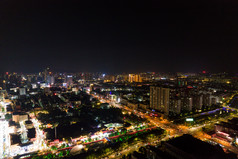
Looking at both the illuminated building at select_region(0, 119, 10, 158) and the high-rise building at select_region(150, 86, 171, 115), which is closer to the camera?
the illuminated building at select_region(0, 119, 10, 158)

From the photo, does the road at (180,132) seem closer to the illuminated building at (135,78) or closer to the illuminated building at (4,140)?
the illuminated building at (4,140)

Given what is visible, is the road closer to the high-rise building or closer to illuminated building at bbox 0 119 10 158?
the high-rise building

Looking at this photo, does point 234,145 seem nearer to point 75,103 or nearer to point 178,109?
point 178,109

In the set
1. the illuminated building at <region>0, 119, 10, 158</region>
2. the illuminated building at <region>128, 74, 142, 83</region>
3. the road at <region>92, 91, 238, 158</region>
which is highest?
the illuminated building at <region>128, 74, 142, 83</region>

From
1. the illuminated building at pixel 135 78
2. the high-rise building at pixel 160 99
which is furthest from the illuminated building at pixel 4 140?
the illuminated building at pixel 135 78

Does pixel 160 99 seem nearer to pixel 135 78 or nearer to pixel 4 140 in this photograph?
pixel 4 140

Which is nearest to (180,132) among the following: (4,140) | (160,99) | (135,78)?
(160,99)

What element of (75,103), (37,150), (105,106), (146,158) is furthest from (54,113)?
(146,158)

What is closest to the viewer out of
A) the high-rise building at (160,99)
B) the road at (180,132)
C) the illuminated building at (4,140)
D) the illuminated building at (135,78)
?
the road at (180,132)

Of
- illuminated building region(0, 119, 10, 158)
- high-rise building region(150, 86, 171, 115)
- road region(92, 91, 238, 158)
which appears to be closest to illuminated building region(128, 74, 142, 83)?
high-rise building region(150, 86, 171, 115)

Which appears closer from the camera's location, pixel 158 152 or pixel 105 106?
pixel 158 152

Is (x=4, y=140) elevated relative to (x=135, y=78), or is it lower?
lower
